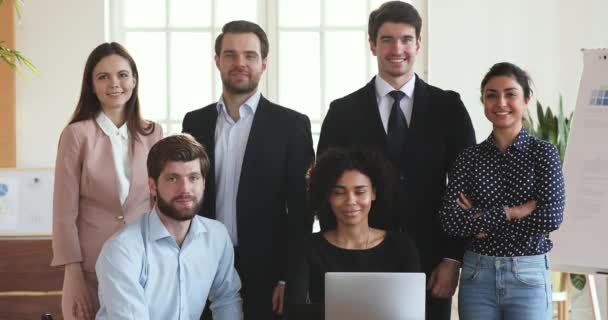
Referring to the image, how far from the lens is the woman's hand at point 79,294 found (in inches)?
103

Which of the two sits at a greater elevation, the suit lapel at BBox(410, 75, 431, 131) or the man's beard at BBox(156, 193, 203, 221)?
the suit lapel at BBox(410, 75, 431, 131)

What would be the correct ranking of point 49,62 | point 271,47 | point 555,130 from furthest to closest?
point 271,47 < point 49,62 < point 555,130

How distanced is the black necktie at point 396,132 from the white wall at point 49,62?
9.41 feet

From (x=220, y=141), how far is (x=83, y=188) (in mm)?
511

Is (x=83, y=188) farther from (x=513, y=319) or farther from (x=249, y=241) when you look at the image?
(x=513, y=319)

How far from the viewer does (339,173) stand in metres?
2.62

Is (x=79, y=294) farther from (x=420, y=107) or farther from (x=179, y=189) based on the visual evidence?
(x=420, y=107)

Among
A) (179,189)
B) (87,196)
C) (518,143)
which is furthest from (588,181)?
(87,196)

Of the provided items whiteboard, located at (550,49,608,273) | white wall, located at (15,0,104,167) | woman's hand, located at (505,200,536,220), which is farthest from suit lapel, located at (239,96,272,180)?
white wall, located at (15,0,104,167)

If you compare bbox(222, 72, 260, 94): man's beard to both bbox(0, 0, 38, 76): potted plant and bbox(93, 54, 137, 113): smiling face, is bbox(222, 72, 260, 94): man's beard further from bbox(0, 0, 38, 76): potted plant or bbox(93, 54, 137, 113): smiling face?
bbox(0, 0, 38, 76): potted plant

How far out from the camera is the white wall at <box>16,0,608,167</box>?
4.96 meters

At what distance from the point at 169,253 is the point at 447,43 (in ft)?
10.1

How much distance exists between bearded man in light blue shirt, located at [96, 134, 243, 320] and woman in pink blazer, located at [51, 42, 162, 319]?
9.2 inches

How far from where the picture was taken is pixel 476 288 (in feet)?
8.21
